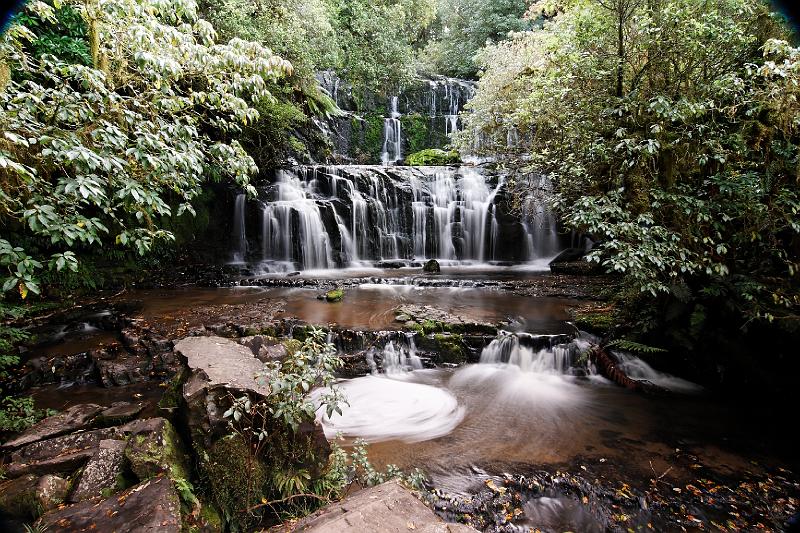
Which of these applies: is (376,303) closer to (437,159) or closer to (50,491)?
(50,491)

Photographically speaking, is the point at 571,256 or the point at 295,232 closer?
the point at 571,256

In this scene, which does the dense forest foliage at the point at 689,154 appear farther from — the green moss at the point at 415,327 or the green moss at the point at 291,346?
the green moss at the point at 291,346

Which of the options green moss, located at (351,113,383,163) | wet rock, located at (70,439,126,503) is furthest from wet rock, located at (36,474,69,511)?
green moss, located at (351,113,383,163)

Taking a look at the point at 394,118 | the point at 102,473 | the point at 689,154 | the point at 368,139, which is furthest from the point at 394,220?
the point at 102,473

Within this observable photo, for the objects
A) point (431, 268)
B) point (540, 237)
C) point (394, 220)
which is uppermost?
point (394, 220)

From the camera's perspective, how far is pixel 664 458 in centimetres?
391

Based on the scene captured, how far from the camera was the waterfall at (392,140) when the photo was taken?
2106cm

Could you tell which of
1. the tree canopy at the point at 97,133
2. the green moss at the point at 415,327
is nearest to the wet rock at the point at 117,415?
the tree canopy at the point at 97,133

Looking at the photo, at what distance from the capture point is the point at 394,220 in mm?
15125

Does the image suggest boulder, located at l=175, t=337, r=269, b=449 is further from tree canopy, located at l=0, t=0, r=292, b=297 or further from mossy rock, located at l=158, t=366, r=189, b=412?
tree canopy, located at l=0, t=0, r=292, b=297

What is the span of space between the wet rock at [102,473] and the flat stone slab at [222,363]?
0.65 metres

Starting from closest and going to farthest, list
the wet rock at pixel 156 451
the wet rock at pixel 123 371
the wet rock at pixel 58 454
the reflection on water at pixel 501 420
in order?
the wet rock at pixel 156 451
the wet rock at pixel 58 454
the reflection on water at pixel 501 420
the wet rock at pixel 123 371

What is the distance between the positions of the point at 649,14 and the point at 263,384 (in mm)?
7252

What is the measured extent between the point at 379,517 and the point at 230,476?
4.33ft
